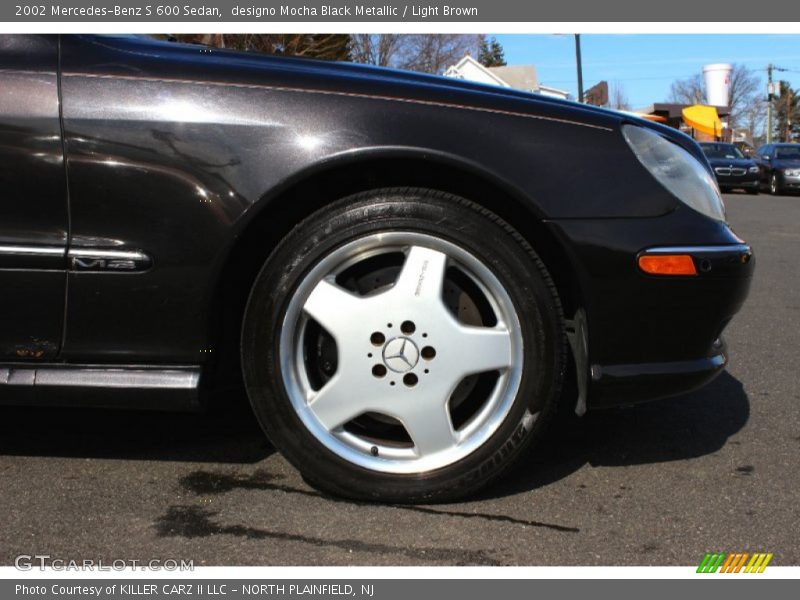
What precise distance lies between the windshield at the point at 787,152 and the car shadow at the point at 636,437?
71.7ft

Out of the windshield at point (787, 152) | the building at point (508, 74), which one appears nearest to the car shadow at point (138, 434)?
the building at point (508, 74)

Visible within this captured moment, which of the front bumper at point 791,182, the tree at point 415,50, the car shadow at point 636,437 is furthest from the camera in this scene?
the tree at point 415,50

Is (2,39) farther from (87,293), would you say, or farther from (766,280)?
(766,280)

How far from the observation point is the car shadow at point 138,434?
2.88m

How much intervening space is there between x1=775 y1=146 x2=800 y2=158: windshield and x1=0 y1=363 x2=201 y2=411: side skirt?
2357 cm

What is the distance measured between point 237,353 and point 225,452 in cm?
41

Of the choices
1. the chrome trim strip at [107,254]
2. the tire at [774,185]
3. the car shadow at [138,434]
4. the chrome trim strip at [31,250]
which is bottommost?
the car shadow at [138,434]

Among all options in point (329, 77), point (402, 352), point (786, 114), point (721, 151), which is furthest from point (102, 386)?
point (786, 114)

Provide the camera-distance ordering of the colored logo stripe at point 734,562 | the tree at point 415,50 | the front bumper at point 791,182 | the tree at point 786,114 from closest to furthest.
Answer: the colored logo stripe at point 734,562 < the front bumper at point 791,182 < the tree at point 415,50 < the tree at point 786,114

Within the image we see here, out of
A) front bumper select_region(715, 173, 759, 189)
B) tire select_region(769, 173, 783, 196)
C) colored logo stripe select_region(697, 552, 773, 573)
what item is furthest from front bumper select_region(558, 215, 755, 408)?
front bumper select_region(715, 173, 759, 189)

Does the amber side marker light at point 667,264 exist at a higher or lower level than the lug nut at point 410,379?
higher

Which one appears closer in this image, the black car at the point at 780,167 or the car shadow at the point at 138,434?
the car shadow at the point at 138,434

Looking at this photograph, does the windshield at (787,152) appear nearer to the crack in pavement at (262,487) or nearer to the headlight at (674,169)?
the headlight at (674,169)
